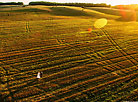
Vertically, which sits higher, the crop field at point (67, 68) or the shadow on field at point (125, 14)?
the shadow on field at point (125, 14)

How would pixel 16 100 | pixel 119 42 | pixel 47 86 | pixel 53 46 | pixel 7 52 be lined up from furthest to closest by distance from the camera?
pixel 119 42
pixel 53 46
pixel 7 52
pixel 47 86
pixel 16 100

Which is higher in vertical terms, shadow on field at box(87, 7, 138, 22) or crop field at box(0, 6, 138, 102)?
Answer: shadow on field at box(87, 7, 138, 22)

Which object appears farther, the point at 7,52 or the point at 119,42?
the point at 119,42

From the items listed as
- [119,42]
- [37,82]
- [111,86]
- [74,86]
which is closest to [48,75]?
[37,82]

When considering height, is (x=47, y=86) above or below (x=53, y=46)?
below

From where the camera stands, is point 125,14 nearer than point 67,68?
No

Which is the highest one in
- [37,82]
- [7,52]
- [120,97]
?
[7,52]

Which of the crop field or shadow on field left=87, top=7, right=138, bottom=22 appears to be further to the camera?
shadow on field left=87, top=7, right=138, bottom=22

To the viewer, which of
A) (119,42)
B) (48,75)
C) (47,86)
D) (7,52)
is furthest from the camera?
(119,42)

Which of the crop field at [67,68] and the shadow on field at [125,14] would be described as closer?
the crop field at [67,68]

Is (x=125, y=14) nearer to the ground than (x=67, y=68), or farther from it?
farther from it

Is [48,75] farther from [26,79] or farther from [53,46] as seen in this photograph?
[53,46]
